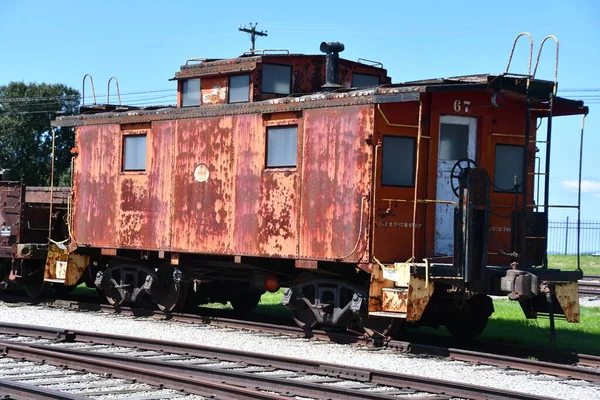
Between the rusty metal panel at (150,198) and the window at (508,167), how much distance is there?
18.8 feet

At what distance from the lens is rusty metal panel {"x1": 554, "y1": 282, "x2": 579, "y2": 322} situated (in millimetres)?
12867

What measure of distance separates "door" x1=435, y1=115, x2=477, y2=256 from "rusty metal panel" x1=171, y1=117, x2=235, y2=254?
3514 mm

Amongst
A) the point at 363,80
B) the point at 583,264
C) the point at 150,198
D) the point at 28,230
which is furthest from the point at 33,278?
the point at 583,264

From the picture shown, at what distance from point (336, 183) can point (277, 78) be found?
3.04 meters

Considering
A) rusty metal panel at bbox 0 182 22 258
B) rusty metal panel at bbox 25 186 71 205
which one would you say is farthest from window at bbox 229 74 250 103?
rusty metal panel at bbox 0 182 22 258

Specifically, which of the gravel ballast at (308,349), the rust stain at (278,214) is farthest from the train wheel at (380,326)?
the rust stain at (278,214)

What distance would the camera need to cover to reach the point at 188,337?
1393 centimetres

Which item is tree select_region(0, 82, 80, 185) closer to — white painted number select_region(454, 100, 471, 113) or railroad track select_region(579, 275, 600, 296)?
railroad track select_region(579, 275, 600, 296)

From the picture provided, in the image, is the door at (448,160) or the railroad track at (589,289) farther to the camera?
the railroad track at (589,289)

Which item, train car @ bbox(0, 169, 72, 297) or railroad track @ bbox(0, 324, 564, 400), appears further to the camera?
train car @ bbox(0, 169, 72, 297)

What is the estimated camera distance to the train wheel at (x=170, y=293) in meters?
16.5

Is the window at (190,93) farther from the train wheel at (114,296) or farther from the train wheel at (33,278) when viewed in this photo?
the train wheel at (33,278)

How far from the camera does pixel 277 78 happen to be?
15758 millimetres

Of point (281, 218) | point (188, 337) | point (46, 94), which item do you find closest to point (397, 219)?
point (281, 218)
